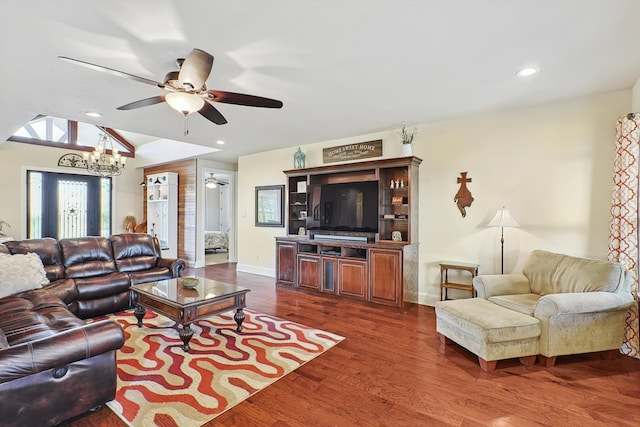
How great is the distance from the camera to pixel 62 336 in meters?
1.76

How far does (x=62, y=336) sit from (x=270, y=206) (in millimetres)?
A: 4699

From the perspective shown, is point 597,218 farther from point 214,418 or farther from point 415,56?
point 214,418

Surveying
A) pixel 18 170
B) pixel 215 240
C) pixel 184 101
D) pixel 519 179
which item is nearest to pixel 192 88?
pixel 184 101

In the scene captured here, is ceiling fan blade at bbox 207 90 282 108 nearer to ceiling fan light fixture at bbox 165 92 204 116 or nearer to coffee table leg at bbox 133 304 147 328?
ceiling fan light fixture at bbox 165 92 204 116

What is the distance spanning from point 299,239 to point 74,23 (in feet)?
12.7

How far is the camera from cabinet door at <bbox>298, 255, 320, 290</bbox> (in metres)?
4.95

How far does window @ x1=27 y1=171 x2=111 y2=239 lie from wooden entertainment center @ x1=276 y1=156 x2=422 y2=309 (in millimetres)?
5662

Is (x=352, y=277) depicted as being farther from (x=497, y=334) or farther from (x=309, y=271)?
(x=497, y=334)

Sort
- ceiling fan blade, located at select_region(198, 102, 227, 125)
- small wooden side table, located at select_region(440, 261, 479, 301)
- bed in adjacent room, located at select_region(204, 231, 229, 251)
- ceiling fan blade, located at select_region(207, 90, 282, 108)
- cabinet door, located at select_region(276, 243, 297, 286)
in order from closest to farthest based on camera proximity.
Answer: ceiling fan blade, located at select_region(207, 90, 282, 108) → ceiling fan blade, located at select_region(198, 102, 227, 125) → small wooden side table, located at select_region(440, 261, 479, 301) → cabinet door, located at select_region(276, 243, 297, 286) → bed in adjacent room, located at select_region(204, 231, 229, 251)

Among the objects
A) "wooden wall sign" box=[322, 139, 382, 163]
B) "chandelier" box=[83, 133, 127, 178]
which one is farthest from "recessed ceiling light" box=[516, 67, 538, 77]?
"chandelier" box=[83, 133, 127, 178]

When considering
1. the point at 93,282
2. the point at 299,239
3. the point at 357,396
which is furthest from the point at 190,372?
the point at 299,239

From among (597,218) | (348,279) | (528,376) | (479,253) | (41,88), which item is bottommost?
(528,376)

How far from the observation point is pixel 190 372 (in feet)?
8.06

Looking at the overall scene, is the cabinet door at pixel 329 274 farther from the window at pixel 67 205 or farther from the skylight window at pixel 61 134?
the skylight window at pixel 61 134
